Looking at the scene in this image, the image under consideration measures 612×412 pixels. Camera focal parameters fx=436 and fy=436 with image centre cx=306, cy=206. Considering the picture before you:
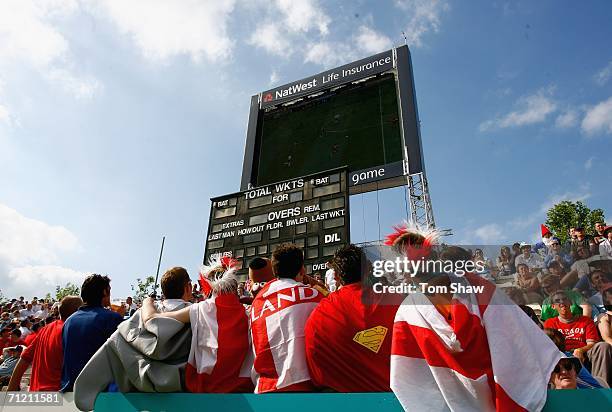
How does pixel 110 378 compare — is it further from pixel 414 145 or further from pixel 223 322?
pixel 414 145

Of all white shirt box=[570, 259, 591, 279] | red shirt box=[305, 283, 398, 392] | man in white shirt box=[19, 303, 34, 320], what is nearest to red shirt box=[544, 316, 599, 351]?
white shirt box=[570, 259, 591, 279]

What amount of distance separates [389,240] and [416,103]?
1089cm

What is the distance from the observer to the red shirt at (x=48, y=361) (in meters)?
3.24

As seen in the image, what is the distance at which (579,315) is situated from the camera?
4.06 m

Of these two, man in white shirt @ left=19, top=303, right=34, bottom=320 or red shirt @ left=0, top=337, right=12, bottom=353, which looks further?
man in white shirt @ left=19, top=303, right=34, bottom=320

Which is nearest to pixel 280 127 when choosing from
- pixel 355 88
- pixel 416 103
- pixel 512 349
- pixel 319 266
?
pixel 355 88

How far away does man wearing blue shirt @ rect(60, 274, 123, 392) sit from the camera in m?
3.11

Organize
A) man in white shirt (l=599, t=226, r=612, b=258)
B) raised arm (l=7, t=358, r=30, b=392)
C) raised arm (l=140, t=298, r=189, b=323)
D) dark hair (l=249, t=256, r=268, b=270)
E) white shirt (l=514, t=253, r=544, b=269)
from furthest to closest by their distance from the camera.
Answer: man in white shirt (l=599, t=226, r=612, b=258) < dark hair (l=249, t=256, r=268, b=270) < raised arm (l=7, t=358, r=30, b=392) < white shirt (l=514, t=253, r=544, b=269) < raised arm (l=140, t=298, r=189, b=323)

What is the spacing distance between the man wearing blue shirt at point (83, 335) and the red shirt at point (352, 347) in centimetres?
170

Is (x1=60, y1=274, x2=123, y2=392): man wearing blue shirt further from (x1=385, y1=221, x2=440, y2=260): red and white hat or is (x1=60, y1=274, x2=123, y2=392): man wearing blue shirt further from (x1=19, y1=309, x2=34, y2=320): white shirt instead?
(x1=19, y1=309, x2=34, y2=320): white shirt

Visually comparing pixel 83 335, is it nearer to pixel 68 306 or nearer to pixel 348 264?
pixel 68 306

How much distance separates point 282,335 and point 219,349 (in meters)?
0.36

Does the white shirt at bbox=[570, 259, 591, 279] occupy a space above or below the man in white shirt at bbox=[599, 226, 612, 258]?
below

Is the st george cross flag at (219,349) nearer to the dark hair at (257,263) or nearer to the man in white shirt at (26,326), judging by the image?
the dark hair at (257,263)
